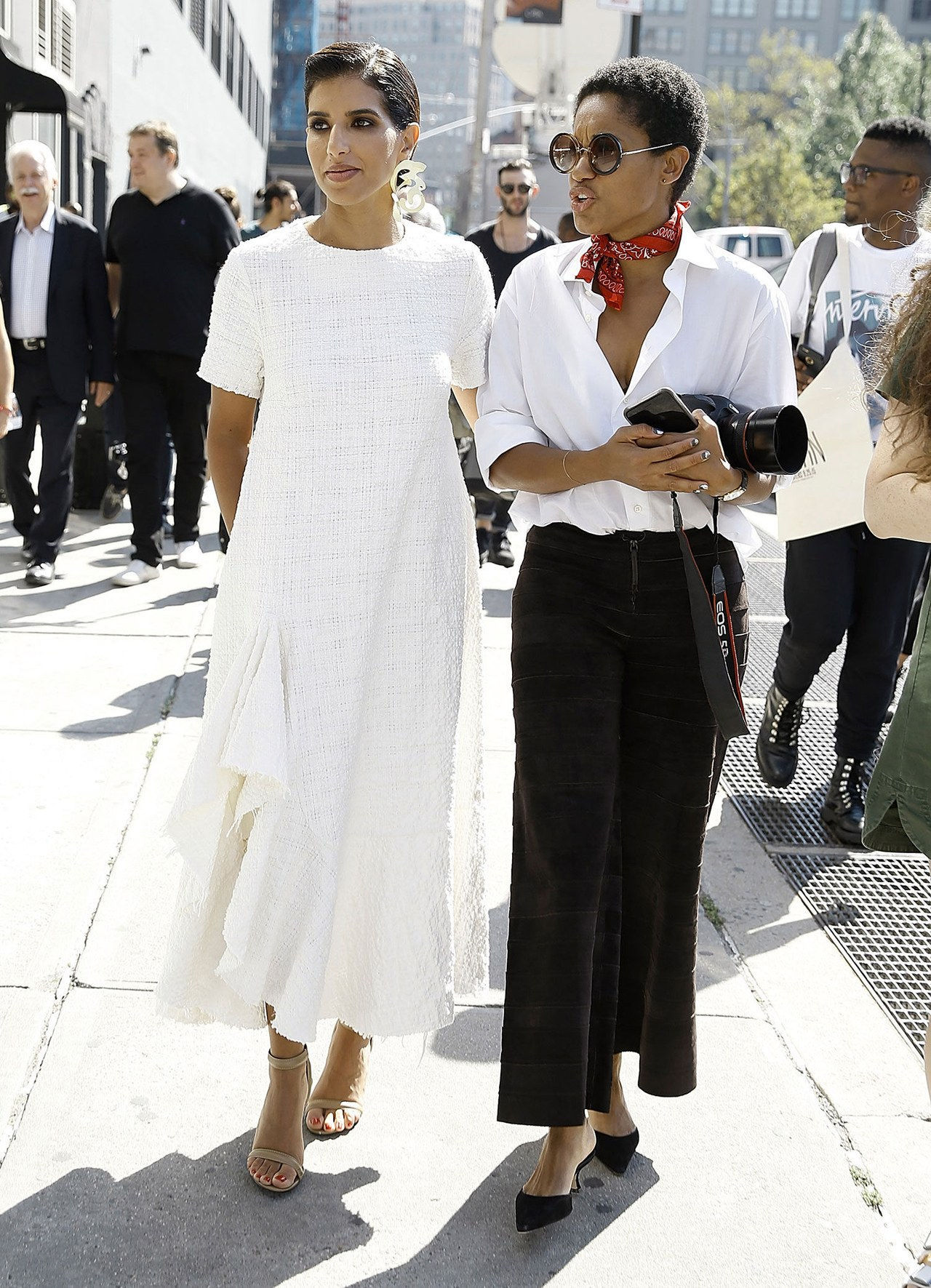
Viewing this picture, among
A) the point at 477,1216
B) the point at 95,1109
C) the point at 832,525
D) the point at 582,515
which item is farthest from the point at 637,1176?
the point at 832,525

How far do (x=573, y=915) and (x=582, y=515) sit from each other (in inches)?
29.5

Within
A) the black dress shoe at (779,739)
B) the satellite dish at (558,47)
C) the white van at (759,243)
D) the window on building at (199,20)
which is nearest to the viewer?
the black dress shoe at (779,739)

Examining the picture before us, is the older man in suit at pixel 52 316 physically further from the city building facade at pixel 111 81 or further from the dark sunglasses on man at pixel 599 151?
the dark sunglasses on man at pixel 599 151

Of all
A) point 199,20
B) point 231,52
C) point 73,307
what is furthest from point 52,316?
point 231,52

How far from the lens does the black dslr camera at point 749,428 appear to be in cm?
243

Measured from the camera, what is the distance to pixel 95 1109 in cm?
289

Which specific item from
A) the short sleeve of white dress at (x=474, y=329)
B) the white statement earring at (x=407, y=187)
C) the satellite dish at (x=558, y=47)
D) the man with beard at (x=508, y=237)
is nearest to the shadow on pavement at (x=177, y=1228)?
the short sleeve of white dress at (x=474, y=329)

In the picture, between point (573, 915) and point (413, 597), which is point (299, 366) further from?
point (573, 915)

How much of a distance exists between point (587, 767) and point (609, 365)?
750 millimetres

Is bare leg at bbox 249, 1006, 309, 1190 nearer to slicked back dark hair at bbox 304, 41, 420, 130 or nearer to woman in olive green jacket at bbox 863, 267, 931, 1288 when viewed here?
woman in olive green jacket at bbox 863, 267, 931, 1288

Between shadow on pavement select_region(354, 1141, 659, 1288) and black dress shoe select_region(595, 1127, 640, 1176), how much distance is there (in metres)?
0.02

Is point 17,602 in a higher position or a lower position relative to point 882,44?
lower

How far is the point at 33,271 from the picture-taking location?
7723 millimetres

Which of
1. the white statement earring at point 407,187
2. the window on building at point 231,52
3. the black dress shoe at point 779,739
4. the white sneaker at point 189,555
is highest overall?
the window on building at point 231,52
